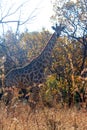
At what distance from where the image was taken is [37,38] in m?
22.5

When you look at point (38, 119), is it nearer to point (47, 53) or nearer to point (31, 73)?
point (31, 73)

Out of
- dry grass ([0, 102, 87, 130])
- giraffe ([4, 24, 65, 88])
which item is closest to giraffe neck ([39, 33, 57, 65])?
giraffe ([4, 24, 65, 88])

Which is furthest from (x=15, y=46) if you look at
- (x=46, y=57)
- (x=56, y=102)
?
(x=56, y=102)

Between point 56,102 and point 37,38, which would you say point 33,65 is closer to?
point 56,102

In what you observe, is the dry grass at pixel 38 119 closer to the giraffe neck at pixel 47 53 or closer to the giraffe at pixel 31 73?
the giraffe at pixel 31 73

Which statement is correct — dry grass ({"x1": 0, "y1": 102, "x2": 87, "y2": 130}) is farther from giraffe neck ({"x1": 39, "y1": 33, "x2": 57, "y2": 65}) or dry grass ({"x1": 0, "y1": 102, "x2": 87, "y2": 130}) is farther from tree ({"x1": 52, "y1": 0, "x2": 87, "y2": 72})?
tree ({"x1": 52, "y1": 0, "x2": 87, "y2": 72})

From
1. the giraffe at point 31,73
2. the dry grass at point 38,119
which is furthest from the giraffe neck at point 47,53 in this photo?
the dry grass at point 38,119

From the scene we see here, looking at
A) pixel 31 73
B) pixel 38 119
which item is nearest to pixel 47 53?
pixel 31 73

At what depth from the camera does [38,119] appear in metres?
4.40

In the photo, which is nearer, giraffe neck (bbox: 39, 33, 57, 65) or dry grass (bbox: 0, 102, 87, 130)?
dry grass (bbox: 0, 102, 87, 130)

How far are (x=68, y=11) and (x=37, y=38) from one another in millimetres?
4332

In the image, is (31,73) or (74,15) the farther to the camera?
(74,15)

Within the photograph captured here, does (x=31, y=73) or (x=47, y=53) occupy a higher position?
(x=47, y=53)

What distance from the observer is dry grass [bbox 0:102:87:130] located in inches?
154
